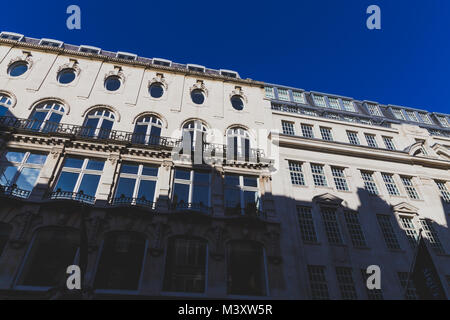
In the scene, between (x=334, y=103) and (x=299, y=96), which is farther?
(x=334, y=103)

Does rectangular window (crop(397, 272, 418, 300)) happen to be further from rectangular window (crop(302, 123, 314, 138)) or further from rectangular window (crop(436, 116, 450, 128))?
rectangular window (crop(436, 116, 450, 128))

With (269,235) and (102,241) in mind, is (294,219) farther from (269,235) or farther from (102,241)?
(102,241)

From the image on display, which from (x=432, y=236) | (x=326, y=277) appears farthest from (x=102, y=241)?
(x=432, y=236)

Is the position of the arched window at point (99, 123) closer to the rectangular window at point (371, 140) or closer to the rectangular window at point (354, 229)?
the rectangular window at point (354, 229)

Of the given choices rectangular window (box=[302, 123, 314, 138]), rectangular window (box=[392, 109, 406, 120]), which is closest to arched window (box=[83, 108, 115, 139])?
rectangular window (box=[302, 123, 314, 138])

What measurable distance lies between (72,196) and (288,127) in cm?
1852

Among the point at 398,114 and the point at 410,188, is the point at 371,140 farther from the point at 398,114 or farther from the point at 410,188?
the point at 398,114

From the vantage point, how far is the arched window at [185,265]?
15.6 metres

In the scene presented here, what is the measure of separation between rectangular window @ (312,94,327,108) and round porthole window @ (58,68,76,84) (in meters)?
24.0

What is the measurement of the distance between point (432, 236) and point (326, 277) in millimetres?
10307

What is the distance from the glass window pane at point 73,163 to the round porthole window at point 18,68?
11.1 metres

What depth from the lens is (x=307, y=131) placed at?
25812mm

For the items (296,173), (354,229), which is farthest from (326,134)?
(354,229)

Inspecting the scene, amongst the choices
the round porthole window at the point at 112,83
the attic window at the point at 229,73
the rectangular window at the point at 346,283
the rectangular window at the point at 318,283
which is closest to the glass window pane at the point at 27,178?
the round porthole window at the point at 112,83
